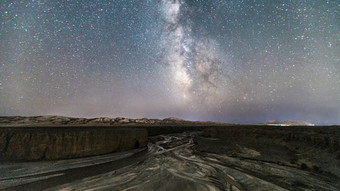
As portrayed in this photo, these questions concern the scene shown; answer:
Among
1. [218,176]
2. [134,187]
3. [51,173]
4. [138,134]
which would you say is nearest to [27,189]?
[51,173]

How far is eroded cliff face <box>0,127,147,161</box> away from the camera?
5871 millimetres

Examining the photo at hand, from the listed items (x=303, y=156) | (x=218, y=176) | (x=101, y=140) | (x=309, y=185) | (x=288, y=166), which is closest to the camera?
(x=309, y=185)

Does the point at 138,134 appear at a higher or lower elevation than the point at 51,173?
higher

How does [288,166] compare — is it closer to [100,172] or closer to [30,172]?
[100,172]

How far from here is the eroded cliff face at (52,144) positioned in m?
5.87

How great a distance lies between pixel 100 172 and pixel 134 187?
1.84m

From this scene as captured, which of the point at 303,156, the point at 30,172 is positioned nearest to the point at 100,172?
the point at 30,172

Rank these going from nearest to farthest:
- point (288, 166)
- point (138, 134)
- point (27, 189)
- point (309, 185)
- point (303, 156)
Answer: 1. point (27, 189)
2. point (309, 185)
3. point (288, 166)
4. point (303, 156)
5. point (138, 134)

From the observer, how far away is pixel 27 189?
11.7 feet

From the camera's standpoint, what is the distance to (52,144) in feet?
21.2

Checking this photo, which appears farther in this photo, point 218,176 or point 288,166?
point 288,166

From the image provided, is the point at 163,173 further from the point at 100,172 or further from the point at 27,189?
the point at 27,189

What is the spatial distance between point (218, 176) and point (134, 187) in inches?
101

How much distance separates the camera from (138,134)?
10.2 meters
